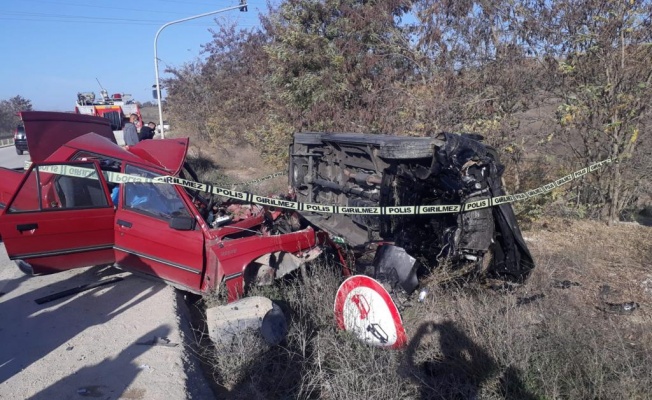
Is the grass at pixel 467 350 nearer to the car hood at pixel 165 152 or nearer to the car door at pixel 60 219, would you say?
the car door at pixel 60 219

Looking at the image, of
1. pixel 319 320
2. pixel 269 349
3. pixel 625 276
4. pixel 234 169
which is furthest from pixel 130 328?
pixel 234 169

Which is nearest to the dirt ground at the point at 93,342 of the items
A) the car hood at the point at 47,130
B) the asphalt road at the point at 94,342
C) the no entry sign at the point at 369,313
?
the asphalt road at the point at 94,342

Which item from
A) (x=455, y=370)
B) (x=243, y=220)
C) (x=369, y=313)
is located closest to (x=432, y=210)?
(x=369, y=313)

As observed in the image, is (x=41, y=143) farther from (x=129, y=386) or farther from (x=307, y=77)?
(x=307, y=77)

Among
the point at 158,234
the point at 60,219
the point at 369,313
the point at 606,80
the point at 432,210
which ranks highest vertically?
the point at 606,80

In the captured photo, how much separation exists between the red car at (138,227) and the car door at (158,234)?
1 centimetres

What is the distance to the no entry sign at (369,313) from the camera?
389 cm

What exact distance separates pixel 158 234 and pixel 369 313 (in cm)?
264

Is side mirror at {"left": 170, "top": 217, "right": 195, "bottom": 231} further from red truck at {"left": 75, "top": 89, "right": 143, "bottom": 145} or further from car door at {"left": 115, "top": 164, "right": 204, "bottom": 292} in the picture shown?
red truck at {"left": 75, "top": 89, "right": 143, "bottom": 145}

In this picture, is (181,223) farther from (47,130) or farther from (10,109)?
(10,109)

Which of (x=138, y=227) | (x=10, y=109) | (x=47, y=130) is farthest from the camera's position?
(x=10, y=109)

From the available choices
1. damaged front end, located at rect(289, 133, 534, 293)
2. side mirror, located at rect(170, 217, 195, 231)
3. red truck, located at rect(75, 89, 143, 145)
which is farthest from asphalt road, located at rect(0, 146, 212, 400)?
red truck, located at rect(75, 89, 143, 145)

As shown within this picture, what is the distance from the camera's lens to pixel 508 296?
4363 mm

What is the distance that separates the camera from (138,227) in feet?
18.3
